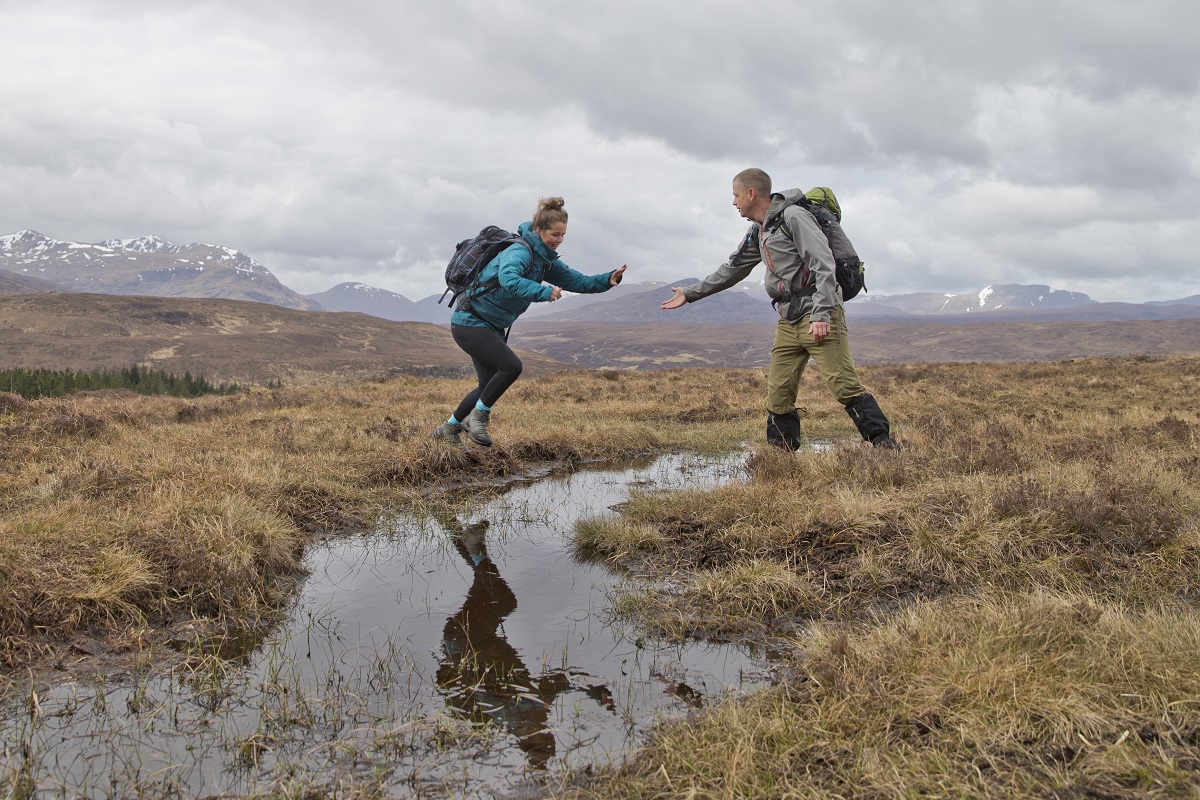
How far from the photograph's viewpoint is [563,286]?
30.1 ft

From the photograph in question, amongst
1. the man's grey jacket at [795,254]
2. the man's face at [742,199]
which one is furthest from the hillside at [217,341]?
the man's grey jacket at [795,254]

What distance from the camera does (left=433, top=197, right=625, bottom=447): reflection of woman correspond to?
27.7 ft

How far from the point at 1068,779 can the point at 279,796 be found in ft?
8.82

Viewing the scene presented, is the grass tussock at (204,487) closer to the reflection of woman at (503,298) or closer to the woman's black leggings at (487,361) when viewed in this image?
the reflection of woman at (503,298)

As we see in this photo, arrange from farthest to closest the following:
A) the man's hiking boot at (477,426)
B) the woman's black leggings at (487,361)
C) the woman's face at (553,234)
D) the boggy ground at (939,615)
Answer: the man's hiking boot at (477,426), the woman's black leggings at (487,361), the woman's face at (553,234), the boggy ground at (939,615)

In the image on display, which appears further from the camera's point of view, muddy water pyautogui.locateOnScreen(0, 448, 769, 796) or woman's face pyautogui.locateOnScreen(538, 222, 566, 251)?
woman's face pyautogui.locateOnScreen(538, 222, 566, 251)

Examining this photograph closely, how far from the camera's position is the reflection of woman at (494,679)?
3248mm

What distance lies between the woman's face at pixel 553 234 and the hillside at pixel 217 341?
371ft

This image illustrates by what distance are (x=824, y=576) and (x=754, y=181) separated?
188 inches

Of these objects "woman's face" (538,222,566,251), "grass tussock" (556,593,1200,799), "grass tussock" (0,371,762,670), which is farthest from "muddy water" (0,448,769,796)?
"woman's face" (538,222,566,251)

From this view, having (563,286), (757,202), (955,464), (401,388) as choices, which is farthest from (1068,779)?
(401,388)

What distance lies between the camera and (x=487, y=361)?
30.1ft

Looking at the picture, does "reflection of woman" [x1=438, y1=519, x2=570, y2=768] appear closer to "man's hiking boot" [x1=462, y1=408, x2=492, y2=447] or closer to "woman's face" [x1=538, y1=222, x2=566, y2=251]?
"man's hiking boot" [x1=462, y1=408, x2=492, y2=447]

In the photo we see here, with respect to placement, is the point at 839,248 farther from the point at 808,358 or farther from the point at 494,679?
the point at 494,679
